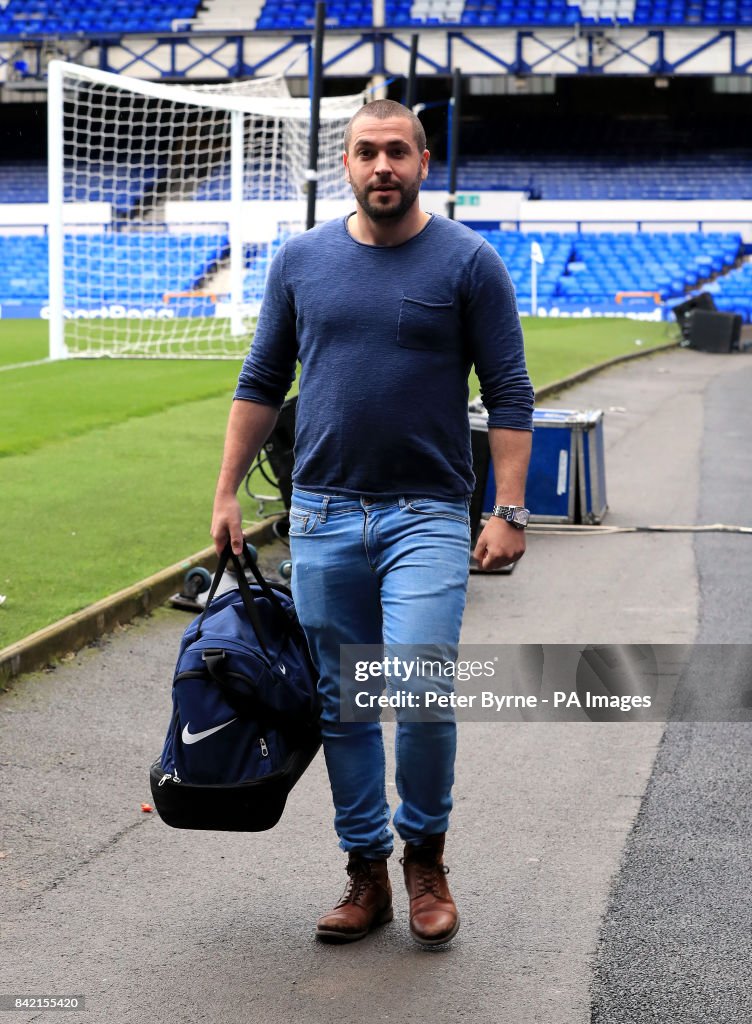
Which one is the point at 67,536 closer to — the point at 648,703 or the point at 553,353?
the point at 648,703

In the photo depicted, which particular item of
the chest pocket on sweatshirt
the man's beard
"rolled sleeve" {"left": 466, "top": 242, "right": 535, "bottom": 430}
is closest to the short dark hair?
the man's beard

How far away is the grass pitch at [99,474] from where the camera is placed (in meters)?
8.14

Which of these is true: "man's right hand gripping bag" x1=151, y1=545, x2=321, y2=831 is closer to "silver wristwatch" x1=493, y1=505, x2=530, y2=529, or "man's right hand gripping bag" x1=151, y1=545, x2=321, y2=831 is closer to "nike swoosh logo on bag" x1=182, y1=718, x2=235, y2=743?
"nike swoosh logo on bag" x1=182, y1=718, x2=235, y2=743

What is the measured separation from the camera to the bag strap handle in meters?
3.86

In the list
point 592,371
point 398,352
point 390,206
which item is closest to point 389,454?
point 398,352

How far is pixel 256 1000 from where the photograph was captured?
3.55 m

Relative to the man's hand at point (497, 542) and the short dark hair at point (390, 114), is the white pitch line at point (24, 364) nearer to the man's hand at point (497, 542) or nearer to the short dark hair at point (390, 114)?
the short dark hair at point (390, 114)

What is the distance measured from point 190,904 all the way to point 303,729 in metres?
0.65

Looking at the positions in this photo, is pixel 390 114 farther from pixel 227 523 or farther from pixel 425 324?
pixel 227 523

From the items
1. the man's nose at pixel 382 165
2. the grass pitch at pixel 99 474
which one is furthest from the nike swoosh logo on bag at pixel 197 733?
the grass pitch at pixel 99 474

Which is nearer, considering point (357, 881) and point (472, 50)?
point (357, 881)

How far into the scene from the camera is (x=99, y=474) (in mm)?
11711

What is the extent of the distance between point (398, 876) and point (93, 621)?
3.20 m
